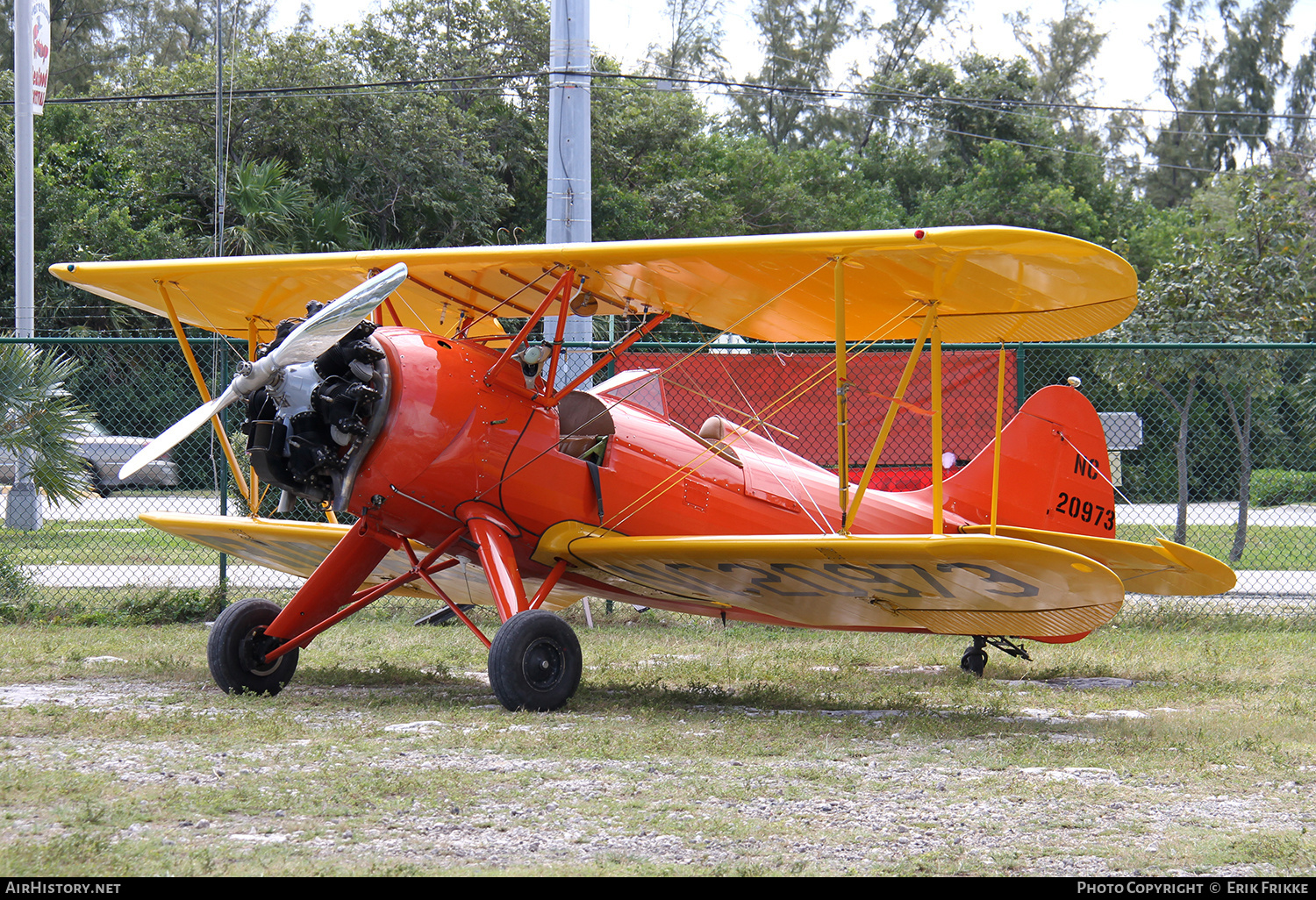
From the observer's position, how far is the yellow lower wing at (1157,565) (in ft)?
22.1

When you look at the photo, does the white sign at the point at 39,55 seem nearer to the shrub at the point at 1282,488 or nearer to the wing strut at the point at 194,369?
the wing strut at the point at 194,369

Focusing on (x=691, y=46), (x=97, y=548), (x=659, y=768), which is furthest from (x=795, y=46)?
(x=659, y=768)

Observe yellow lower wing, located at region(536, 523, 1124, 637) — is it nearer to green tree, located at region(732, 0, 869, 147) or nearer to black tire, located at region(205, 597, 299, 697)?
black tire, located at region(205, 597, 299, 697)

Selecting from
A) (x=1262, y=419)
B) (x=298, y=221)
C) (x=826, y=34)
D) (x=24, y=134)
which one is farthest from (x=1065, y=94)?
(x=24, y=134)

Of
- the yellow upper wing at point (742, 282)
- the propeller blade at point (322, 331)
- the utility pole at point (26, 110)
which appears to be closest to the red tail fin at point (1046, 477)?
the yellow upper wing at point (742, 282)

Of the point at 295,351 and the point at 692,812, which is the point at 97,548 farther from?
the point at 692,812

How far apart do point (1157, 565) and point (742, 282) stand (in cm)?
288

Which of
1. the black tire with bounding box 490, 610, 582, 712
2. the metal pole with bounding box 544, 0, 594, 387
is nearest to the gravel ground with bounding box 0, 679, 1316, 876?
the black tire with bounding box 490, 610, 582, 712

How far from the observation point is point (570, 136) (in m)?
10.5

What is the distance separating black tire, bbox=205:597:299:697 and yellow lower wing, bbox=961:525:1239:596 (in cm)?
449

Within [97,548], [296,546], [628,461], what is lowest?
[97,548]

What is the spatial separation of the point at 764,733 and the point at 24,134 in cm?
1594

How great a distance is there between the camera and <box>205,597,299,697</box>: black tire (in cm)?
649

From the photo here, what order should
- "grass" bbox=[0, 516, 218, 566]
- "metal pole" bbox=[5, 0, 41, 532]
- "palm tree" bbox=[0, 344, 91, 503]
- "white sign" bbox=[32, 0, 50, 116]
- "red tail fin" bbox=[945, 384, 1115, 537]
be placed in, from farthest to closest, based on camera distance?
"white sign" bbox=[32, 0, 50, 116] → "metal pole" bbox=[5, 0, 41, 532] → "grass" bbox=[0, 516, 218, 566] → "palm tree" bbox=[0, 344, 91, 503] → "red tail fin" bbox=[945, 384, 1115, 537]
